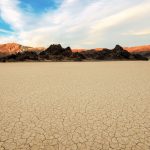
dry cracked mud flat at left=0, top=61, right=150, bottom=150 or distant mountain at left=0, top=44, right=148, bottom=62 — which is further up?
distant mountain at left=0, top=44, right=148, bottom=62

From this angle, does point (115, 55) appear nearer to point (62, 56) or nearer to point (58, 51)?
point (62, 56)

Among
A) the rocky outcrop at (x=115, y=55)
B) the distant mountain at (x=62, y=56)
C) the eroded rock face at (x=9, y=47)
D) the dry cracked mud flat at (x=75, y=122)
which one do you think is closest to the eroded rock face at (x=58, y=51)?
the distant mountain at (x=62, y=56)

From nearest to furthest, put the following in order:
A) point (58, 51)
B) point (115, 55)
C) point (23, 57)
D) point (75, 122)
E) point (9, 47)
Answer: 1. point (75, 122)
2. point (23, 57)
3. point (58, 51)
4. point (115, 55)
5. point (9, 47)

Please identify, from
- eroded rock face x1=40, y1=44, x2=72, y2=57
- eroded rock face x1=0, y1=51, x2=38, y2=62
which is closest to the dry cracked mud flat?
eroded rock face x1=0, y1=51, x2=38, y2=62

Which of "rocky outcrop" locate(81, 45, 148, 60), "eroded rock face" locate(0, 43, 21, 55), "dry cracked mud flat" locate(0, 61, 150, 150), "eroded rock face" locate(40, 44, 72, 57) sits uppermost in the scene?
"eroded rock face" locate(0, 43, 21, 55)

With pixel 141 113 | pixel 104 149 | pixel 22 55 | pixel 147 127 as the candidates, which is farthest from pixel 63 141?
pixel 22 55

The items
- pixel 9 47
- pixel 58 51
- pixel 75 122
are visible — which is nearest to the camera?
pixel 75 122

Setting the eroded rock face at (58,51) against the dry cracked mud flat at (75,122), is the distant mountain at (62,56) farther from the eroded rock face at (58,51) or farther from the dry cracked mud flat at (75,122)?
the dry cracked mud flat at (75,122)

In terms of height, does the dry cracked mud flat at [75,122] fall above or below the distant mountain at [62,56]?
below

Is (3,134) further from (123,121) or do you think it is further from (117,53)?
(117,53)

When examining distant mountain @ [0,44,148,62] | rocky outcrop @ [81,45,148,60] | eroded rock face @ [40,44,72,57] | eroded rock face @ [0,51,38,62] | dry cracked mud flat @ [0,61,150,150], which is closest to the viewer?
dry cracked mud flat @ [0,61,150,150]

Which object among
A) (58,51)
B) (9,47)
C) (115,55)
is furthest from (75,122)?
(9,47)

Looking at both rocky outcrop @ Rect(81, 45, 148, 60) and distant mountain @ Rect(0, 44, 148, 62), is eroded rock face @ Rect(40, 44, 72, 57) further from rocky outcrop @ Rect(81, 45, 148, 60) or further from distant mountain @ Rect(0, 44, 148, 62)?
rocky outcrop @ Rect(81, 45, 148, 60)

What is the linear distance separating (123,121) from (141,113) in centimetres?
58
